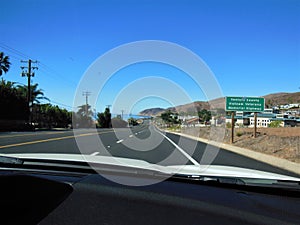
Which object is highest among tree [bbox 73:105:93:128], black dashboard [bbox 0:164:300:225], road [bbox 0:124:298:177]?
tree [bbox 73:105:93:128]

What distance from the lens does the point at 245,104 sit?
27.0m

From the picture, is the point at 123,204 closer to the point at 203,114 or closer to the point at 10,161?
the point at 10,161

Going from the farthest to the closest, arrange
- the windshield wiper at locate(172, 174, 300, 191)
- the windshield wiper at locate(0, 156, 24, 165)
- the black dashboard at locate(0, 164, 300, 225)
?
the windshield wiper at locate(0, 156, 24, 165)
the windshield wiper at locate(172, 174, 300, 191)
the black dashboard at locate(0, 164, 300, 225)

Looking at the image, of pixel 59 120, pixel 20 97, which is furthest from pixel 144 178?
pixel 59 120

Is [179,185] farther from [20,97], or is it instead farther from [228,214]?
[20,97]

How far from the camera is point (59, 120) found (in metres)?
92.3

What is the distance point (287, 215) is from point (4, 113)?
57471mm

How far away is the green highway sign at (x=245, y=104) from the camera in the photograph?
2677cm

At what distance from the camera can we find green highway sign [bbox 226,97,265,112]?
87.8ft

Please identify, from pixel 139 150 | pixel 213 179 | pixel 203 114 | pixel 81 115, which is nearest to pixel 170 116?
pixel 203 114

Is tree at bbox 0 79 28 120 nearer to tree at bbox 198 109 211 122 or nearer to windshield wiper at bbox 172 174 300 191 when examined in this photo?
tree at bbox 198 109 211 122

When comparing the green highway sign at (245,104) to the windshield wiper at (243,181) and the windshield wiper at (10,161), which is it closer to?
the windshield wiper at (243,181)

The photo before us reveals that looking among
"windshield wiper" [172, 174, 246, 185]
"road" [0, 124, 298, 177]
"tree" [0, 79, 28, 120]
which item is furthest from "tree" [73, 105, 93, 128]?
"tree" [0, 79, 28, 120]

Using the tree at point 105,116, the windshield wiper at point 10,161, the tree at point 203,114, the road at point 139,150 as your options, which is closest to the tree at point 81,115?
the tree at point 105,116
